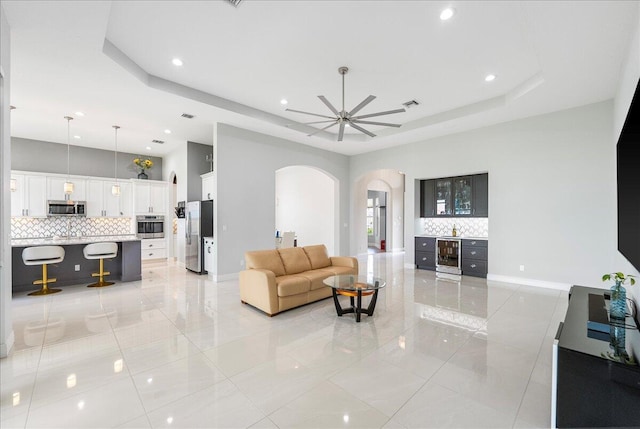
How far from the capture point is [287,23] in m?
3.21

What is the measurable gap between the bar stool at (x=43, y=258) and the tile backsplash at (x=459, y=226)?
7.85m

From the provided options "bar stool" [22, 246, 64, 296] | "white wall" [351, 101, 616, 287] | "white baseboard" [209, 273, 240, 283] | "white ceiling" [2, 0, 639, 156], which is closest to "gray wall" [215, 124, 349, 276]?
"white baseboard" [209, 273, 240, 283]

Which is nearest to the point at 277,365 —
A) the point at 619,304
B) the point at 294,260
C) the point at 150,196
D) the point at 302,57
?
the point at 294,260

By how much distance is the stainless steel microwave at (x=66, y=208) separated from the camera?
7448mm

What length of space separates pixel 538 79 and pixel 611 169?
2.09 meters

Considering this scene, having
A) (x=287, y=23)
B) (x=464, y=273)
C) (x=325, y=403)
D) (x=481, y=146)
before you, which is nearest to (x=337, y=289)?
(x=325, y=403)

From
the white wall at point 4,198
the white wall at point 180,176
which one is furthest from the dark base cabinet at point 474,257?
the white wall at point 4,198

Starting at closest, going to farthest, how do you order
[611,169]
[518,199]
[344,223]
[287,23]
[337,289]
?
1. [287,23]
2. [337,289]
3. [611,169]
4. [518,199]
5. [344,223]

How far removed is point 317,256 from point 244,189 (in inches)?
101

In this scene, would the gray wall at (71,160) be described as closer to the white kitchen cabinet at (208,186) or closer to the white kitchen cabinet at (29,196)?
the white kitchen cabinet at (29,196)

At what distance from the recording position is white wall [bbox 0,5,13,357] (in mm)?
2684

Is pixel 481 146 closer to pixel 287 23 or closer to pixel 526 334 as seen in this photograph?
pixel 526 334

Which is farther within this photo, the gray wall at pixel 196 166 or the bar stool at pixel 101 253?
the gray wall at pixel 196 166

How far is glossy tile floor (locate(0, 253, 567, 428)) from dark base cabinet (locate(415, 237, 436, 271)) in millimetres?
2666
